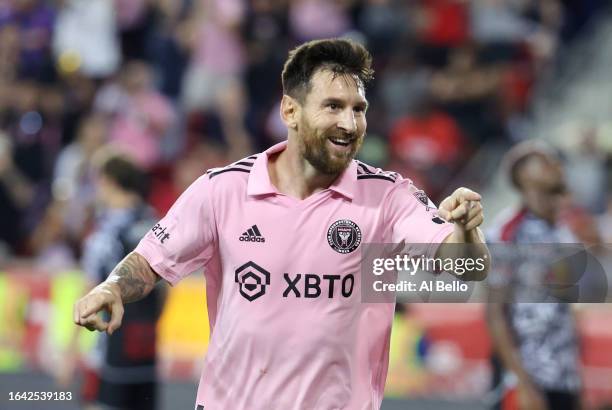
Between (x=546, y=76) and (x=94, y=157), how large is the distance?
509 centimetres

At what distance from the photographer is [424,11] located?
14102 millimetres

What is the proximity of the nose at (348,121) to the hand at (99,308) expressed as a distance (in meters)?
1.06

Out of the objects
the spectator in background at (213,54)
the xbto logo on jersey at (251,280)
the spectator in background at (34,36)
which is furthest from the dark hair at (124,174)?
the spectator in background at (34,36)

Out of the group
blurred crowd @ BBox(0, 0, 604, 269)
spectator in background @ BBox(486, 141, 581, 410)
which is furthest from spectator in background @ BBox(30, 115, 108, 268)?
spectator in background @ BBox(486, 141, 581, 410)

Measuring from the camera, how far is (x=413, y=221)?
Answer: 4.76 metres

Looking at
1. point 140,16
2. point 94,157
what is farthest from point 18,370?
point 140,16

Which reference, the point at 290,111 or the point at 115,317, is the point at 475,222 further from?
the point at 115,317

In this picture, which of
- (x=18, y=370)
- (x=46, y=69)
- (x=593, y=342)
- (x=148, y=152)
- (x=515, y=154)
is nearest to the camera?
(x=515, y=154)

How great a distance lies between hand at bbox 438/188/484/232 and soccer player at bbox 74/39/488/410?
151 millimetres

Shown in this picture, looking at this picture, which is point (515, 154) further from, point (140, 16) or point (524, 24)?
point (140, 16)

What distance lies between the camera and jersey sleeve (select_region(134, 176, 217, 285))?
489 cm

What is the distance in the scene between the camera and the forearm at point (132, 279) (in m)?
4.75

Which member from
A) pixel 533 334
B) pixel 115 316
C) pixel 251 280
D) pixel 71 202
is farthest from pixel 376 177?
pixel 71 202

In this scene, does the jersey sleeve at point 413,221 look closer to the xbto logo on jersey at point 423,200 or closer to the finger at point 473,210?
the xbto logo on jersey at point 423,200
